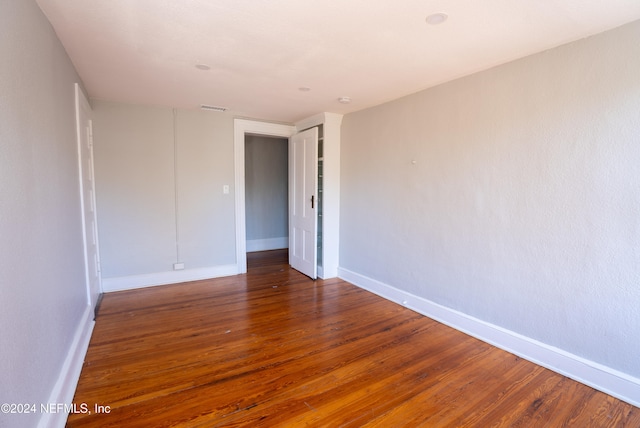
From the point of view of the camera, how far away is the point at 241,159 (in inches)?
171

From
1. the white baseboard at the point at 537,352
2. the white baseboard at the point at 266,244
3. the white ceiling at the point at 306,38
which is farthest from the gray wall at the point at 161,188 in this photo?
the white baseboard at the point at 537,352

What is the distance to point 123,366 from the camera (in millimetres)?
2209

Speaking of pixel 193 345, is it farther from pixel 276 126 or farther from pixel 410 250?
pixel 276 126

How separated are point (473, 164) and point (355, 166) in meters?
1.60

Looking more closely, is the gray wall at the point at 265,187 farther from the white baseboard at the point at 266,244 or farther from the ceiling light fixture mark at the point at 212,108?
the ceiling light fixture mark at the point at 212,108

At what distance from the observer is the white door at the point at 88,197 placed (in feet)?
8.83

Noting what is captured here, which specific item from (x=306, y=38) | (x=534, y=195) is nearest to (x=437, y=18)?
(x=306, y=38)

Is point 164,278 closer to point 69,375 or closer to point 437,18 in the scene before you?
point 69,375

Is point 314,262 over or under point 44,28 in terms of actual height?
under

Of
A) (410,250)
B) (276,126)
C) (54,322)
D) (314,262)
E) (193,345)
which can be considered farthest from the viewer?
(276,126)

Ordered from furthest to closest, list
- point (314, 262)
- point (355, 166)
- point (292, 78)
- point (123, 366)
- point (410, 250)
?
point (314, 262), point (355, 166), point (410, 250), point (292, 78), point (123, 366)

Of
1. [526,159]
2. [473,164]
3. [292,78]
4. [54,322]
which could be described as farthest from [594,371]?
[54,322]

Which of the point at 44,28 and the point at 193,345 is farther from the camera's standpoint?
the point at 193,345

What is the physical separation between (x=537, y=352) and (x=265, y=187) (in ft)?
16.6
